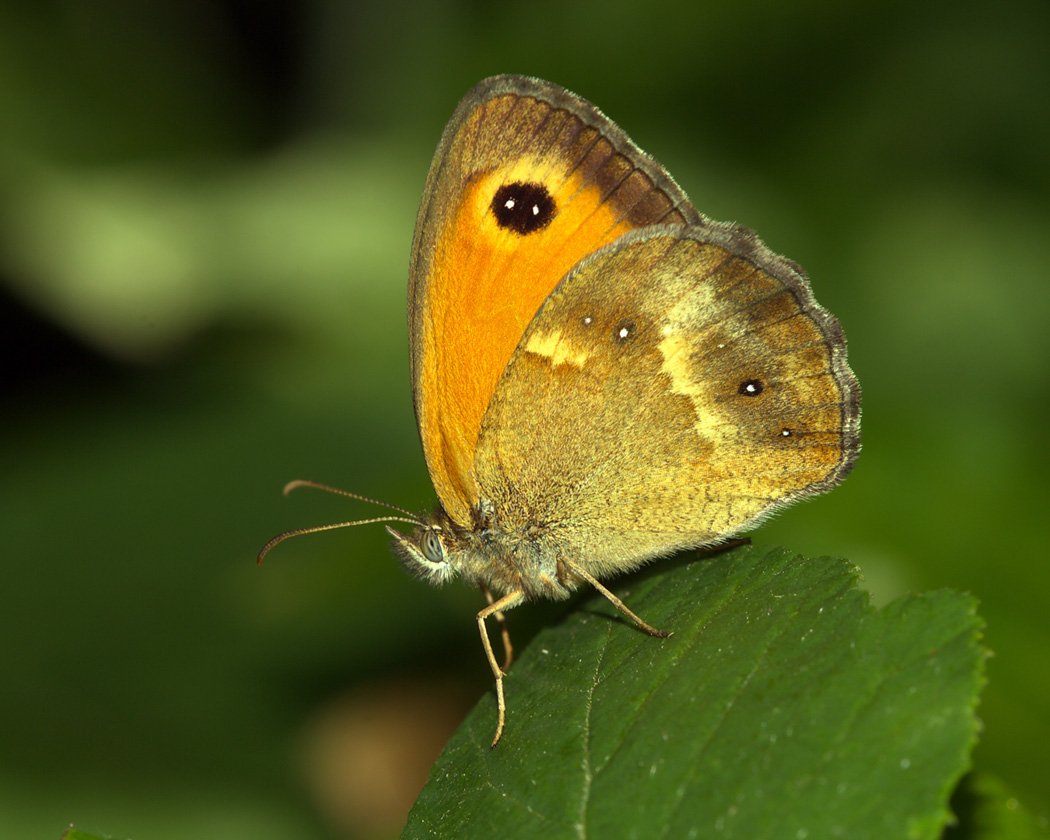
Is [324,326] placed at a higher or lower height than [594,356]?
higher

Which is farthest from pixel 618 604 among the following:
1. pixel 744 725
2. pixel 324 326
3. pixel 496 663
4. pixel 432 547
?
pixel 324 326

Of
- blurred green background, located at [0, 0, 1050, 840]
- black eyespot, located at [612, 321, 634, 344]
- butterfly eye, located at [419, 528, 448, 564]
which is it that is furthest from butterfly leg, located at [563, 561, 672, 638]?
blurred green background, located at [0, 0, 1050, 840]

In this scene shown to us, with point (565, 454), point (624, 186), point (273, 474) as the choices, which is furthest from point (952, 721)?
point (273, 474)

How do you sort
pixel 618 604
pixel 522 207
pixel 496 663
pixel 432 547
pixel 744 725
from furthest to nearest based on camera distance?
pixel 432 547, pixel 522 207, pixel 496 663, pixel 618 604, pixel 744 725

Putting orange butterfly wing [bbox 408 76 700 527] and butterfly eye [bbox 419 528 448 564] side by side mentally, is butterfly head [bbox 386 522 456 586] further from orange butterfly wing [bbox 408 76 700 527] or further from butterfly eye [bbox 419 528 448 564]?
orange butterfly wing [bbox 408 76 700 527]

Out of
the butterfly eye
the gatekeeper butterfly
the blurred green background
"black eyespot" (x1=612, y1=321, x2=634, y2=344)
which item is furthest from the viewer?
the blurred green background

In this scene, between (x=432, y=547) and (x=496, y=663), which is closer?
(x=496, y=663)

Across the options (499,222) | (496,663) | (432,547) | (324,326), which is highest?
(324,326)

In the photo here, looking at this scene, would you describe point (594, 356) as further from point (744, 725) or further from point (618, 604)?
point (744, 725)
